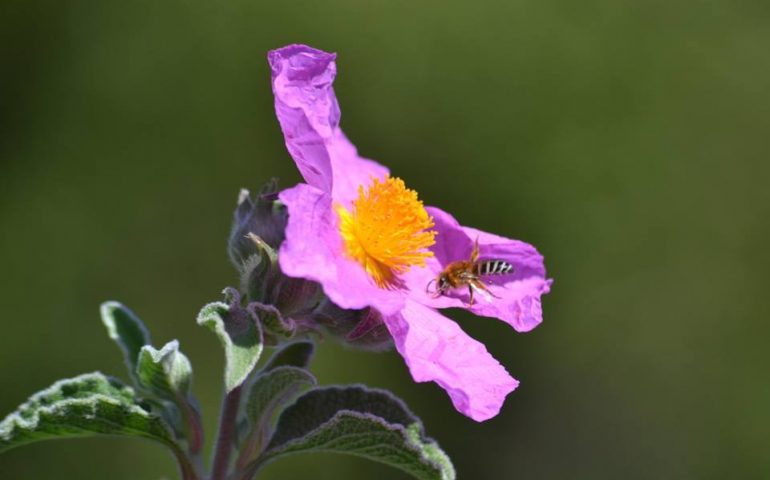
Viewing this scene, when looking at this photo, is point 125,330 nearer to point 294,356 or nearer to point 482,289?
point 294,356

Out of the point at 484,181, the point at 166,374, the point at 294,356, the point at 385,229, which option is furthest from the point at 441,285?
the point at 484,181

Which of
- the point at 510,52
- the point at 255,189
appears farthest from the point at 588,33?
the point at 255,189

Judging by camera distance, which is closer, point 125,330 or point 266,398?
point 266,398

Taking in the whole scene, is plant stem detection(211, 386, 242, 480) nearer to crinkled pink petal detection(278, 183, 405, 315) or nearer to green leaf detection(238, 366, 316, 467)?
green leaf detection(238, 366, 316, 467)

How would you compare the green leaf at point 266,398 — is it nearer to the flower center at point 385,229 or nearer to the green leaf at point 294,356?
the green leaf at point 294,356

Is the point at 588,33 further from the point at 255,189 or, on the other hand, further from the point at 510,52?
the point at 255,189

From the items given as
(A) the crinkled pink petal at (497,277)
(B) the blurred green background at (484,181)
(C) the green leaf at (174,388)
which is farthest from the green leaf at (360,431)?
(B) the blurred green background at (484,181)
